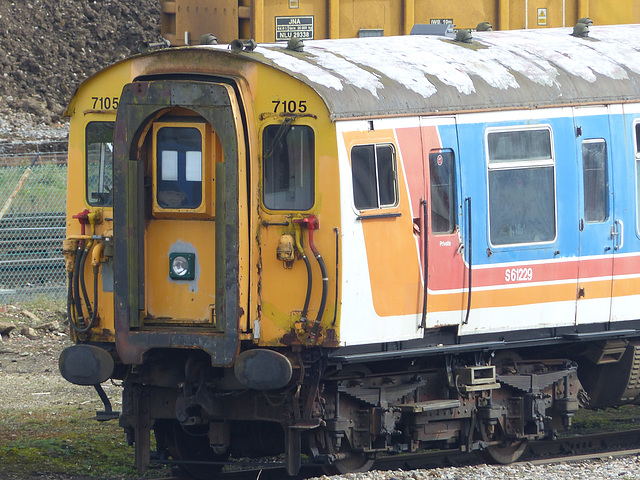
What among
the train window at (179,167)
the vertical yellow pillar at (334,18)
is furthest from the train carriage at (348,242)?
the vertical yellow pillar at (334,18)

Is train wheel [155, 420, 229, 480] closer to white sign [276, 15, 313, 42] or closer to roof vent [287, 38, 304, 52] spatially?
roof vent [287, 38, 304, 52]

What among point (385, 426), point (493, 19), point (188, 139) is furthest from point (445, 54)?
point (493, 19)

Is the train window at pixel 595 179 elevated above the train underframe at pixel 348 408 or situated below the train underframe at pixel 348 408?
above

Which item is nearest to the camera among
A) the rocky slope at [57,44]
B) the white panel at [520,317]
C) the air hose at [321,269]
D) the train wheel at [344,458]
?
the air hose at [321,269]

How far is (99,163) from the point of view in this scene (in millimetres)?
9961

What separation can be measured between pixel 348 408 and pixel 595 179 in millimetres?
2986

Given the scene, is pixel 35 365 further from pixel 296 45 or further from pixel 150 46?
pixel 296 45

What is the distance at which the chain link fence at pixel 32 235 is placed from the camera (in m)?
18.5

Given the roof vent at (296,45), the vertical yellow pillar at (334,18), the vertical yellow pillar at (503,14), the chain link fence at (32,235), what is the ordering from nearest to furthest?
the roof vent at (296,45) < the vertical yellow pillar at (334,18) < the vertical yellow pillar at (503,14) < the chain link fence at (32,235)

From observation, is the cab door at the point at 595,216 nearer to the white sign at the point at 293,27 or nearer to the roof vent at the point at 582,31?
the roof vent at the point at 582,31

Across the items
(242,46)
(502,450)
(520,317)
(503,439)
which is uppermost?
(242,46)

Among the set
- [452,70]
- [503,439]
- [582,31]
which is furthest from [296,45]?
[503,439]

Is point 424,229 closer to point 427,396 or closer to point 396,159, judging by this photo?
point 396,159

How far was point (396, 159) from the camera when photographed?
9188 mm
